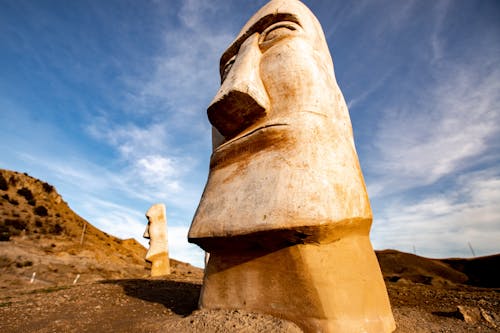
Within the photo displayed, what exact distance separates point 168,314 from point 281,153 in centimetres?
187

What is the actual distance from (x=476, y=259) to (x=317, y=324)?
370 inches

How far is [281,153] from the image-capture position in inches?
79.3

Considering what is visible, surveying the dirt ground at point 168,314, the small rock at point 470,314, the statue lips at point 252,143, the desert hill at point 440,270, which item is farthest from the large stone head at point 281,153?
the desert hill at point 440,270

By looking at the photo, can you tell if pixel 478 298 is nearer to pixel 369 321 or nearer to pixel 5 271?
pixel 369 321

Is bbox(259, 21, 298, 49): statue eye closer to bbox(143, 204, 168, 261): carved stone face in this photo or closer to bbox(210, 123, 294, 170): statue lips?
bbox(210, 123, 294, 170): statue lips

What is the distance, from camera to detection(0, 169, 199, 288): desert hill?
11.6m

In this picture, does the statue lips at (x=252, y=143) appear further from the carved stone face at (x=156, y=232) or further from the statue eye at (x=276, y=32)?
the carved stone face at (x=156, y=232)

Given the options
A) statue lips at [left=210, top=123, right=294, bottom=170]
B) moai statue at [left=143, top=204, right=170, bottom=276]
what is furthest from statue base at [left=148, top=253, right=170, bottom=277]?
statue lips at [left=210, top=123, right=294, bottom=170]

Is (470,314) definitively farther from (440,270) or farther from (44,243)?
(44,243)

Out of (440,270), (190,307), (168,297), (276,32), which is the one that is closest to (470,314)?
(190,307)

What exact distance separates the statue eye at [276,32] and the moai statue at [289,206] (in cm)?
6

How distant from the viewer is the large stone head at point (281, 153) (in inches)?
68.2

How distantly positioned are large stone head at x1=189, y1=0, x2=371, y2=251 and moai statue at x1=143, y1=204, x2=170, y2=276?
790 cm

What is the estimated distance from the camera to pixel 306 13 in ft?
9.93
